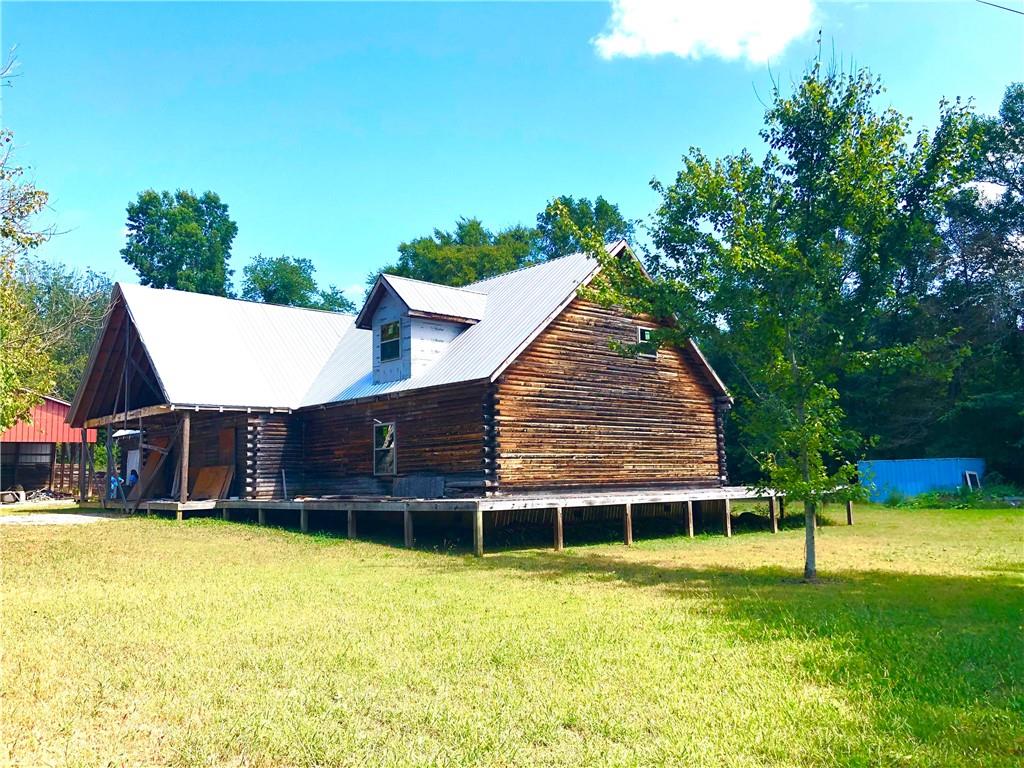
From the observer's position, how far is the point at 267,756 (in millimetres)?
5395

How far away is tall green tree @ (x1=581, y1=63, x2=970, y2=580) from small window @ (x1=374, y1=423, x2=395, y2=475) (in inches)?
469

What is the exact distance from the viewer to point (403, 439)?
23.9m

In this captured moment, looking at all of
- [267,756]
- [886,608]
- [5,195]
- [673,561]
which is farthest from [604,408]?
[267,756]

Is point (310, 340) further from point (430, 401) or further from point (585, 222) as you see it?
point (585, 222)

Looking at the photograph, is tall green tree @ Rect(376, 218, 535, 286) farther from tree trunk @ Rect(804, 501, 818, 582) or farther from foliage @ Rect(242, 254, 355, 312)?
tree trunk @ Rect(804, 501, 818, 582)

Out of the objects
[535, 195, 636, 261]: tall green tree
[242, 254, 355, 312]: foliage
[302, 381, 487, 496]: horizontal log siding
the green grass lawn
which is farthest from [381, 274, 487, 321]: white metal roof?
[242, 254, 355, 312]: foliage

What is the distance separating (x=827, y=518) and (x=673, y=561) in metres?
14.1

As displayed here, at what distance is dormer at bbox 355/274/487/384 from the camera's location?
23.8m

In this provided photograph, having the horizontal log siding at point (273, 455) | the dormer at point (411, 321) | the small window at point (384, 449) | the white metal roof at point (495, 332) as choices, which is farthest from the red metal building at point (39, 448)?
the dormer at point (411, 321)

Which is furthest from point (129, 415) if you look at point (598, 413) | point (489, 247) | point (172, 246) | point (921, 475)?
point (172, 246)

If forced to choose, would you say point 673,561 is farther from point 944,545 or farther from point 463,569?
point 944,545

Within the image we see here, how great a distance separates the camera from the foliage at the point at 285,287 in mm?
71562

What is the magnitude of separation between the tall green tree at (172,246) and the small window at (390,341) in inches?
1868

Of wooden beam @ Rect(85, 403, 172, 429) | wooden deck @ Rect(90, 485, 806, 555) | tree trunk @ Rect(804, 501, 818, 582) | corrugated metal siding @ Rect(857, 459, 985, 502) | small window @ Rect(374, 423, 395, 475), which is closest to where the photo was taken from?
tree trunk @ Rect(804, 501, 818, 582)
